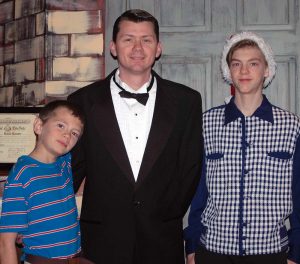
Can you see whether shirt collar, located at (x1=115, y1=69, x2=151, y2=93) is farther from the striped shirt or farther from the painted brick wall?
the striped shirt

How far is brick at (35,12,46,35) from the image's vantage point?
2.78m

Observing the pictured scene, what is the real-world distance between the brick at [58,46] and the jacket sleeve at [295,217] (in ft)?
5.22

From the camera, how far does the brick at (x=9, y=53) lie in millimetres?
2957

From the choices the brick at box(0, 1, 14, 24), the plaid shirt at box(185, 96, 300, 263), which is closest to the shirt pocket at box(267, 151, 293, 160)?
the plaid shirt at box(185, 96, 300, 263)

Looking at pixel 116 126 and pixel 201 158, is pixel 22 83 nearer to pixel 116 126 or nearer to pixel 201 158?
pixel 116 126

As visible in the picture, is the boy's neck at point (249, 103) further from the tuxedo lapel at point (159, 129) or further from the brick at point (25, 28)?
the brick at point (25, 28)

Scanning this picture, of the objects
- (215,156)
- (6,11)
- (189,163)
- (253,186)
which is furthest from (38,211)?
(6,11)

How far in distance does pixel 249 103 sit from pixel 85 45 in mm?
1170

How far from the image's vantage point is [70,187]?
2.13 meters

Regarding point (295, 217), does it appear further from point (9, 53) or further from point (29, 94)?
point (9, 53)

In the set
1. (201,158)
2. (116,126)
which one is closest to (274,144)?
(201,158)

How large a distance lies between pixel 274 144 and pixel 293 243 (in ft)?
1.76

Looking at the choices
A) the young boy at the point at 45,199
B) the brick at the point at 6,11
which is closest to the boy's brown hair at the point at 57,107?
the young boy at the point at 45,199

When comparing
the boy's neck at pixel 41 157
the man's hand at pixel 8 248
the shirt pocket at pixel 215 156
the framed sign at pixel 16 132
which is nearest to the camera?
the man's hand at pixel 8 248
